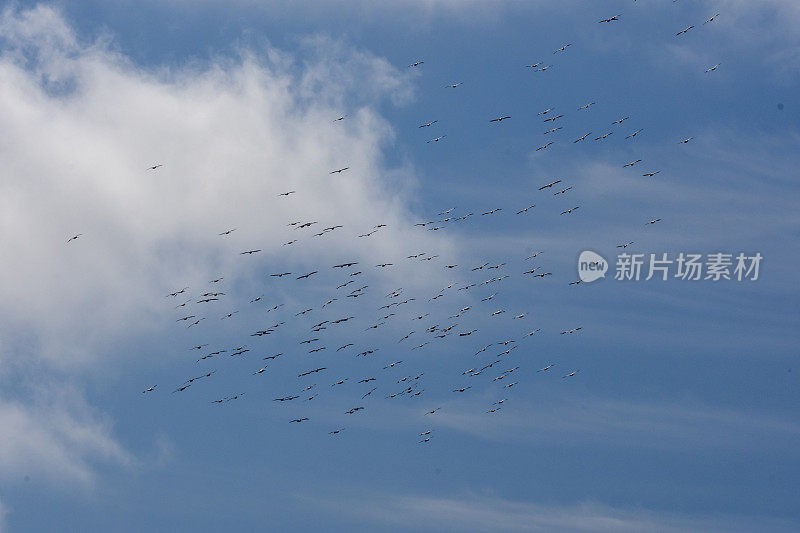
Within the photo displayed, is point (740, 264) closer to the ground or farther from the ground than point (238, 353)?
farther from the ground

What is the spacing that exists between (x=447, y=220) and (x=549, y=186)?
59.6 feet

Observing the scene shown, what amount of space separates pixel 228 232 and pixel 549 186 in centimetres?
5259

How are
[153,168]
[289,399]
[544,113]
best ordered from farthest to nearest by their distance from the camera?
[544,113]
[153,168]
[289,399]

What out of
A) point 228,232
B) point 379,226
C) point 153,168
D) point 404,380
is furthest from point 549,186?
point 153,168

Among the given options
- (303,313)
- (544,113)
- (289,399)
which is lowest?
(289,399)

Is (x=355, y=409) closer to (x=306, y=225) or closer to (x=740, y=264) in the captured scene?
(x=306, y=225)

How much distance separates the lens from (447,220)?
179 m

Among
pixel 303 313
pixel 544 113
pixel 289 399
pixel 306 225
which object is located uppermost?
pixel 544 113

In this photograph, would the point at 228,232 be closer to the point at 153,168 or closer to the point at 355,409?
the point at 153,168

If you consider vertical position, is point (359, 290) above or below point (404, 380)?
above

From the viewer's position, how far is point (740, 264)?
182 meters

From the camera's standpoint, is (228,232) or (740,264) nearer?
(228,232)

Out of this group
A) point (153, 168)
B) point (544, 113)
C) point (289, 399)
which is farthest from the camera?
point (544, 113)

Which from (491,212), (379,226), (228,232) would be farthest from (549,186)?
(228,232)
